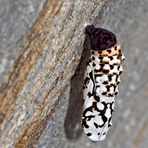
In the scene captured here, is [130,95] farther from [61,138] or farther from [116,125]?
[61,138]

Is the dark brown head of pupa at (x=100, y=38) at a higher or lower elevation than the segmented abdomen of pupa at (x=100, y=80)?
higher

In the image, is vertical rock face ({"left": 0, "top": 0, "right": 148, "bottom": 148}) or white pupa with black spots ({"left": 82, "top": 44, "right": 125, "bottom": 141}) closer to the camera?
vertical rock face ({"left": 0, "top": 0, "right": 148, "bottom": 148})

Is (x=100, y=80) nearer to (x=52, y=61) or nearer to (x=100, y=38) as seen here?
(x=100, y=38)

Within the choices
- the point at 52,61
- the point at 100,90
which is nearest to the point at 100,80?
the point at 100,90

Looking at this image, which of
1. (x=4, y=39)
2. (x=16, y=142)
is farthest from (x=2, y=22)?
(x=16, y=142)

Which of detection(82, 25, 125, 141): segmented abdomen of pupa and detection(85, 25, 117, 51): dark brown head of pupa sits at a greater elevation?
detection(85, 25, 117, 51): dark brown head of pupa

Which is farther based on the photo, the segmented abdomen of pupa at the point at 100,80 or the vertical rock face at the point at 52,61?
the segmented abdomen of pupa at the point at 100,80
